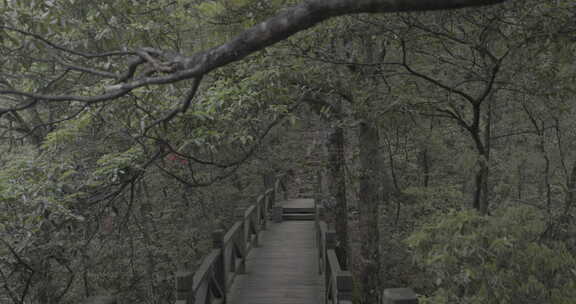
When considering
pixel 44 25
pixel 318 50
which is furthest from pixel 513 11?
pixel 44 25

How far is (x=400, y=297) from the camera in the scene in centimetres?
266

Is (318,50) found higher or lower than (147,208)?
higher

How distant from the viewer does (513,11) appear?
3332 mm

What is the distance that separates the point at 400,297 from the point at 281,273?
17.9 ft

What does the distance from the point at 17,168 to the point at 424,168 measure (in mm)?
8673

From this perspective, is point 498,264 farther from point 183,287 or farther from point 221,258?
point 221,258

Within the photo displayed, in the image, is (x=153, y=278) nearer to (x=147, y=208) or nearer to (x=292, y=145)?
(x=147, y=208)

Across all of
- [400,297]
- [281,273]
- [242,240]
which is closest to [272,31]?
[400,297]

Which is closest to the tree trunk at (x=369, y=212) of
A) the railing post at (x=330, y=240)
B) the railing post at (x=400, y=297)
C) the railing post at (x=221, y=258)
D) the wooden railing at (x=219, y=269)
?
the railing post at (x=330, y=240)

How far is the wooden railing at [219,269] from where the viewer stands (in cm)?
375

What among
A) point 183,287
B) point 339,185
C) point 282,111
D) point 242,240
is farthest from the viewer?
point 242,240

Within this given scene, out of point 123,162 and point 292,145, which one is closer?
point 123,162

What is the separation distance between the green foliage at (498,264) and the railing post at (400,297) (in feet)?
0.62

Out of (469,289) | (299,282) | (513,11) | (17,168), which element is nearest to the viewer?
(469,289)
